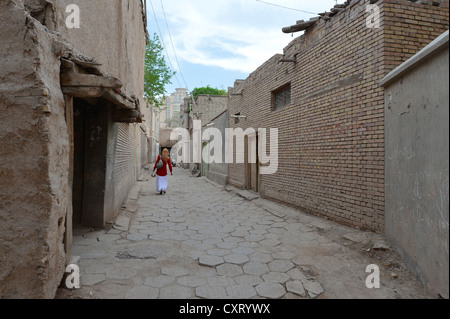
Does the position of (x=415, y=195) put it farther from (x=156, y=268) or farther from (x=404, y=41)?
(x=156, y=268)

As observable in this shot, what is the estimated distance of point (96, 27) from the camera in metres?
4.60

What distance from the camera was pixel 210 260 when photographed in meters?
3.82

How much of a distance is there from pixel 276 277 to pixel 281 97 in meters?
5.77

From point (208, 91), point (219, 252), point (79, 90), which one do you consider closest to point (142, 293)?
point (219, 252)

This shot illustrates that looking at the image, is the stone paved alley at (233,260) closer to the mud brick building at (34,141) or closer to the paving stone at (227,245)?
the paving stone at (227,245)

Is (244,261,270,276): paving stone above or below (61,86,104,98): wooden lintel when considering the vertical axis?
below

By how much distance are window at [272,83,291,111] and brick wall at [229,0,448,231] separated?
0.22 meters

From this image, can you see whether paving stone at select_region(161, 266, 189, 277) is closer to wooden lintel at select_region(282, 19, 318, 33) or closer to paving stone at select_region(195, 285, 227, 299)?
paving stone at select_region(195, 285, 227, 299)

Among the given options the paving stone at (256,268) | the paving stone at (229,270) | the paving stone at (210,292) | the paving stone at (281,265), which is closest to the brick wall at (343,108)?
the paving stone at (281,265)

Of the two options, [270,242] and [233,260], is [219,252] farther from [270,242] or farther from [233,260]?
[270,242]

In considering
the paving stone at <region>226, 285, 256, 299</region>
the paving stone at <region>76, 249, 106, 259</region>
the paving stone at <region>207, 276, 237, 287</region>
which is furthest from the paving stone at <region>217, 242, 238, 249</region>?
the paving stone at <region>76, 249, 106, 259</region>

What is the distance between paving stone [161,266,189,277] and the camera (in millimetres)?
3349

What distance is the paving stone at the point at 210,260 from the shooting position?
3.68 metres

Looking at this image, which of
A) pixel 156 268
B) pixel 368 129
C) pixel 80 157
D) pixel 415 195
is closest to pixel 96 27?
pixel 80 157
